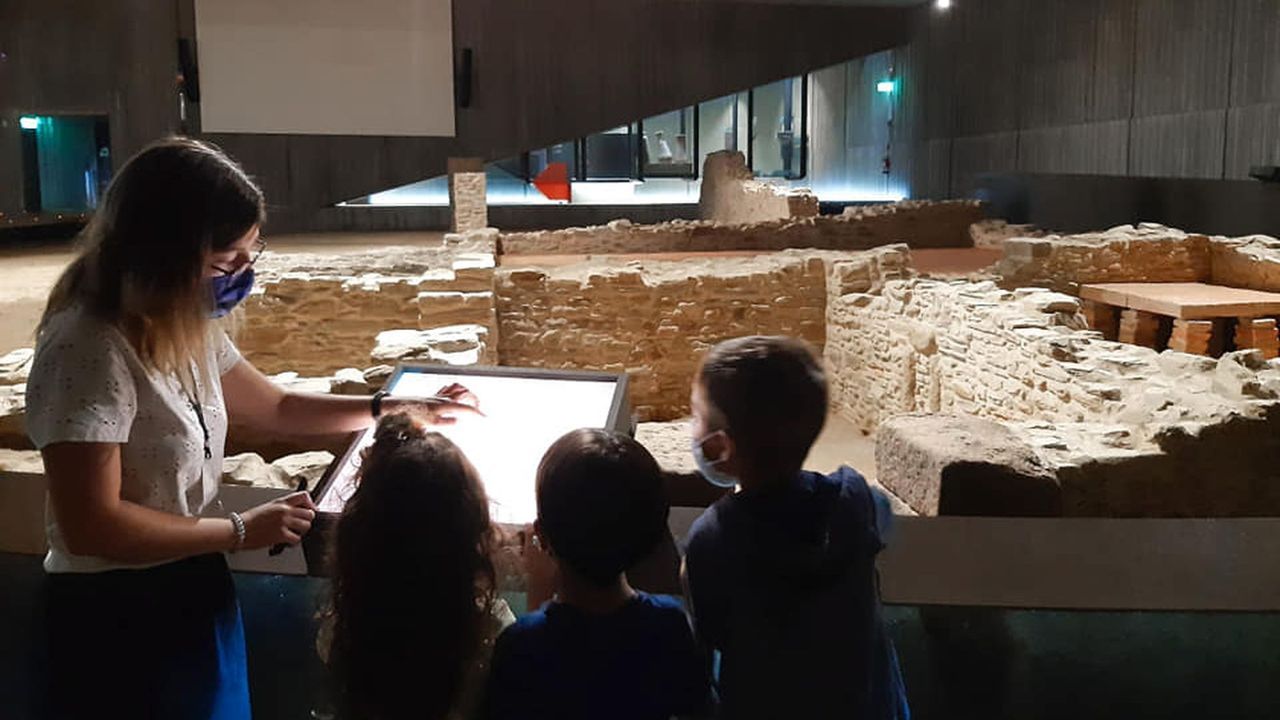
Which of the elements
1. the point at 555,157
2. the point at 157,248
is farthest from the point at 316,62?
the point at 157,248

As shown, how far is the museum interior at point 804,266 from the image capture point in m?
2.17

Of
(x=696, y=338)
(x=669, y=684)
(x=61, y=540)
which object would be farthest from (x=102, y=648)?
(x=696, y=338)

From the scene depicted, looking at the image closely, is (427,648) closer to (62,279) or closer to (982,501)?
(62,279)

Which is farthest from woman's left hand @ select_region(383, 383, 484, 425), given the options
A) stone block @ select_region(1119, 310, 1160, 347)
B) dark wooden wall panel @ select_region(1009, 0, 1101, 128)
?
dark wooden wall panel @ select_region(1009, 0, 1101, 128)

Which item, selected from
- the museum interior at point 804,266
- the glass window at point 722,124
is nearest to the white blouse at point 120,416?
the museum interior at point 804,266

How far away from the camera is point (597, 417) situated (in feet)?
7.07

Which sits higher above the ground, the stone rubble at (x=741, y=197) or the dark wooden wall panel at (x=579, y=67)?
the dark wooden wall panel at (x=579, y=67)

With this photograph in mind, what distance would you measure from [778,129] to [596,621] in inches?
855

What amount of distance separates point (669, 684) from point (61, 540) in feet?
3.19

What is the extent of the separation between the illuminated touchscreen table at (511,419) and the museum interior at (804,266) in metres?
0.01

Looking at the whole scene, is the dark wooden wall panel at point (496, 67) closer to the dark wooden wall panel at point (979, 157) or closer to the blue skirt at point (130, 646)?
the dark wooden wall panel at point (979, 157)

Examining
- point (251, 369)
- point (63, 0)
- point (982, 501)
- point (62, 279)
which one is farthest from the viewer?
point (63, 0)

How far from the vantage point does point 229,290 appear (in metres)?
1.79

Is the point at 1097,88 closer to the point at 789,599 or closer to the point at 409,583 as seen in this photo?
the point at 789,599
